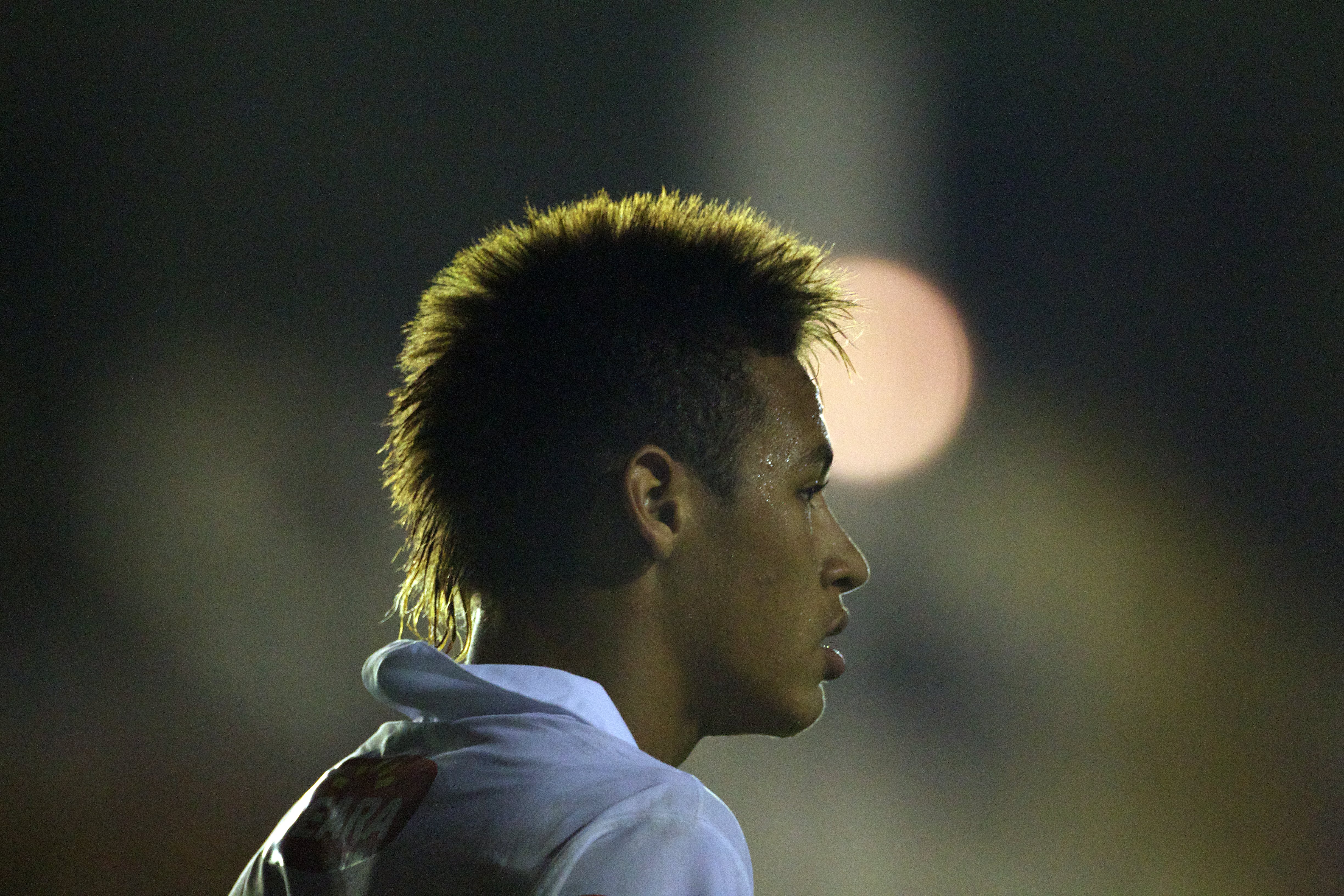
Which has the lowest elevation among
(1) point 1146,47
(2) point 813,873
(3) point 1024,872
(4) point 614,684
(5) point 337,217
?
(2) point 813,873

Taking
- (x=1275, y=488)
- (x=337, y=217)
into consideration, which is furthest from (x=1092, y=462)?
(x=337, y=217)

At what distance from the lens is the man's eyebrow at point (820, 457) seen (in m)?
0.87

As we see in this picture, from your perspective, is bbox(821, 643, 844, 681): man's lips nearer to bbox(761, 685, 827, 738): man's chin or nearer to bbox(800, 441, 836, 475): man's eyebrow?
bbox(761, 685, 827, 738): man's chin

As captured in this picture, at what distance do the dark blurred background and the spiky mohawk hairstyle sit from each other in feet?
6.97

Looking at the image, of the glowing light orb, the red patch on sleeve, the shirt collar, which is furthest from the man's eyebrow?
the glowing light orb

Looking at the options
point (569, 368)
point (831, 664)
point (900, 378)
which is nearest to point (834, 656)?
point (831, 664)

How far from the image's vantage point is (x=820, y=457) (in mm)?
878

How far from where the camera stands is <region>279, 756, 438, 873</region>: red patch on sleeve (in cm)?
57

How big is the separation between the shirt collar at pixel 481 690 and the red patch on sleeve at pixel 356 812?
40 mm

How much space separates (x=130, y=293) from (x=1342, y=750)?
3.57 m

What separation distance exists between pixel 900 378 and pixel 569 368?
7.91 ft

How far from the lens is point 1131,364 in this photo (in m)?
3.01

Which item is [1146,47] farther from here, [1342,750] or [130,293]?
[130,293]

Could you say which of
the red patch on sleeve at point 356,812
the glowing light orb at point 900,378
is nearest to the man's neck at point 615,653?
the red patch on sleeve at point 356,812
